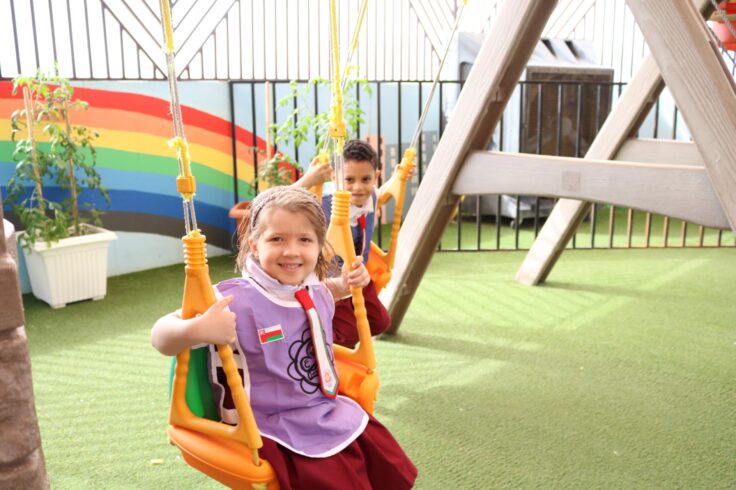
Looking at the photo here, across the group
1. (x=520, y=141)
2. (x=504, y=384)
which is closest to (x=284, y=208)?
(x=504, y=384)

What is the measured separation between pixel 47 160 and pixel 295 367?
2585mm

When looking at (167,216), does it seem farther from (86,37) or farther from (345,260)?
(345,260)

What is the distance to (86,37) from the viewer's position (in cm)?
412

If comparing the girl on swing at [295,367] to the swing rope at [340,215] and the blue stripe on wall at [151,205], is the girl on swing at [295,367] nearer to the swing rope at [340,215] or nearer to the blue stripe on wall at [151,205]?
the swing rope at [340,215]

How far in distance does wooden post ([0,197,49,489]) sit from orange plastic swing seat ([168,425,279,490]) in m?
0.37

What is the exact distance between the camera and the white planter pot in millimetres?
3467

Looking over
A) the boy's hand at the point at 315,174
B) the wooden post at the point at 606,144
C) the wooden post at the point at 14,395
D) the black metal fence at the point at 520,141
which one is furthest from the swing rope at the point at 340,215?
the black metal fence at the point at 520,141

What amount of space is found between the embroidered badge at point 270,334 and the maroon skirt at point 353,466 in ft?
0.60

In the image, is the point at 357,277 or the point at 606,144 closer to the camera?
the point at 357,277

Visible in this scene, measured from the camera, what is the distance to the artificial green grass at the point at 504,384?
1.98 m

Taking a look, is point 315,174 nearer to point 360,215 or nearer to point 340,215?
point 360,215

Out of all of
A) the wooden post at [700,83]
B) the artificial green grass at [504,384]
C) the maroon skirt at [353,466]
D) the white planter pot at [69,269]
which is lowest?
the artificial green grass at [504,384]

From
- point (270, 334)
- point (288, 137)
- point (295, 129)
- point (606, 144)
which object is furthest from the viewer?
point (288, 137)

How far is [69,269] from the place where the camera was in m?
3.53
